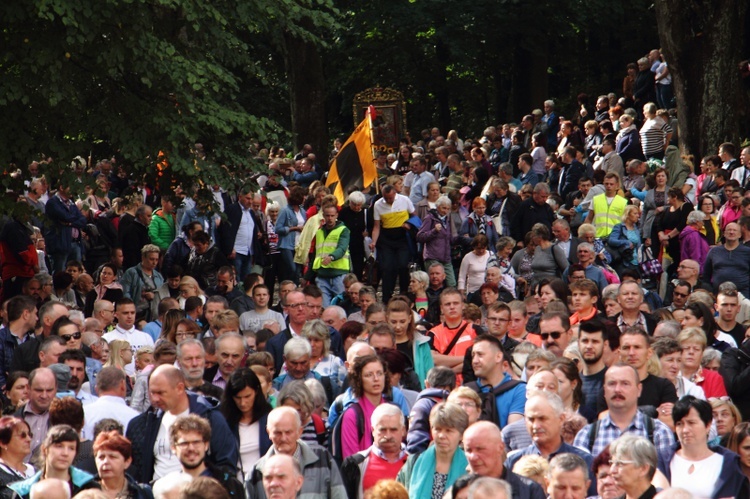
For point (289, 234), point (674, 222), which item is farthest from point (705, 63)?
point (289, 234)

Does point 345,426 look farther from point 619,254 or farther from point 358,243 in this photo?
point 358,243

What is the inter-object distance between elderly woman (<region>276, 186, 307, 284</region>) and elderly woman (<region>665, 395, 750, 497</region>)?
12.1m

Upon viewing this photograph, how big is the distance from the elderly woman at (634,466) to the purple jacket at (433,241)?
11486 millimetres

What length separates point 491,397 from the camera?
988 centimetres

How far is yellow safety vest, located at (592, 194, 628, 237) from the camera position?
1869 cm

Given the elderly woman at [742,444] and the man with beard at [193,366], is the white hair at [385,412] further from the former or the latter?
the elderly woman at [742,444]

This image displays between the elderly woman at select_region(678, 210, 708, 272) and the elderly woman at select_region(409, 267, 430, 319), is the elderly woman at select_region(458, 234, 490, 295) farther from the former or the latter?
the elderly woman at select_region(678, 210, 708, 272)

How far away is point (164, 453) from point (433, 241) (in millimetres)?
10554

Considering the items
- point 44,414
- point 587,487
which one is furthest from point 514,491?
point 44,414

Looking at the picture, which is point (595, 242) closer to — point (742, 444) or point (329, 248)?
point (329, 248)

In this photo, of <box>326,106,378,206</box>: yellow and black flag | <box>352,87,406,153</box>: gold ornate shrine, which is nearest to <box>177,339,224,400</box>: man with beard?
<box>326,106,378,206</box>: yellow and black flag

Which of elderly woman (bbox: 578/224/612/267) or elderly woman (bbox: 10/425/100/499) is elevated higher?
elderly woman (bbox: 578/224/612/267)

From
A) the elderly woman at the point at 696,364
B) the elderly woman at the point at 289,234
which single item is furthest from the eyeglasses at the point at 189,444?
the elderly woman at the point at 289,234

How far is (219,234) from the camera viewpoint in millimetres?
19203
